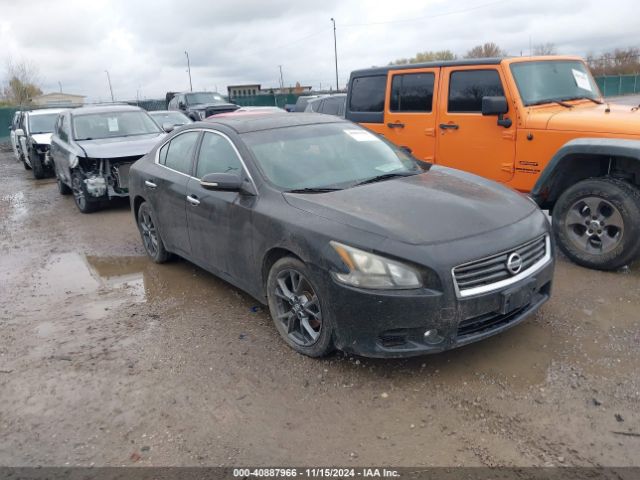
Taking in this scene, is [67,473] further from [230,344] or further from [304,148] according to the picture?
[304,148]

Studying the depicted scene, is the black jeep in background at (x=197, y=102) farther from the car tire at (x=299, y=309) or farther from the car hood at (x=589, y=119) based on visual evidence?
the car tire at (x=299, y=309)

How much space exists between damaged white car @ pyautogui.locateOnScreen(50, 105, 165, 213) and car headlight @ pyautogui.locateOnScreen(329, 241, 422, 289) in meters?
6.60

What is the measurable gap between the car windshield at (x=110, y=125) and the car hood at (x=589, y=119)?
7106 millimetres

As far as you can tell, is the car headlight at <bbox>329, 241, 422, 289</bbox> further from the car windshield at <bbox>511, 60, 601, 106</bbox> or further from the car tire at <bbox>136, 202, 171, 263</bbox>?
the car windshield at <bbox>511, 60, 601, 106</bbox>

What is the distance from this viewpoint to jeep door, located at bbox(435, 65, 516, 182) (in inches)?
233

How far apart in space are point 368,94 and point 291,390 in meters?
5.26

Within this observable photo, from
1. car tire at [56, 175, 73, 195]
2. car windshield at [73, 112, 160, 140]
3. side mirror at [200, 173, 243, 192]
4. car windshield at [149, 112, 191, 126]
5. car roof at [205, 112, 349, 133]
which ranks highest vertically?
car windshield at [149, 112, 191, 126]

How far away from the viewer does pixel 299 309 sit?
3.78 m

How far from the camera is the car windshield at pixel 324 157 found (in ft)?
13.8

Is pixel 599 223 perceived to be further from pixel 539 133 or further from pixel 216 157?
pixel 216 157

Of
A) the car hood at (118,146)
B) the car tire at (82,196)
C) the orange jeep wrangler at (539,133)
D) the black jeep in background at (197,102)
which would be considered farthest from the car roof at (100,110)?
the black jeep in background at (197,102)

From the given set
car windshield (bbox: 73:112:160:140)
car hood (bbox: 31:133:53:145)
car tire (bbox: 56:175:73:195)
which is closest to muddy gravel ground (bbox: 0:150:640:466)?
car windshield (bbox: 73:112:160:140)

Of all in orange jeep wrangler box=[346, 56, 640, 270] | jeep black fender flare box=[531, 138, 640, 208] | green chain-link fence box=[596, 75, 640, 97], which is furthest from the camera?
green chain-link fence box=[596, 75, 640, 97]

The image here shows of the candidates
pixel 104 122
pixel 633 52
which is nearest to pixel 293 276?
pixel 104 122
